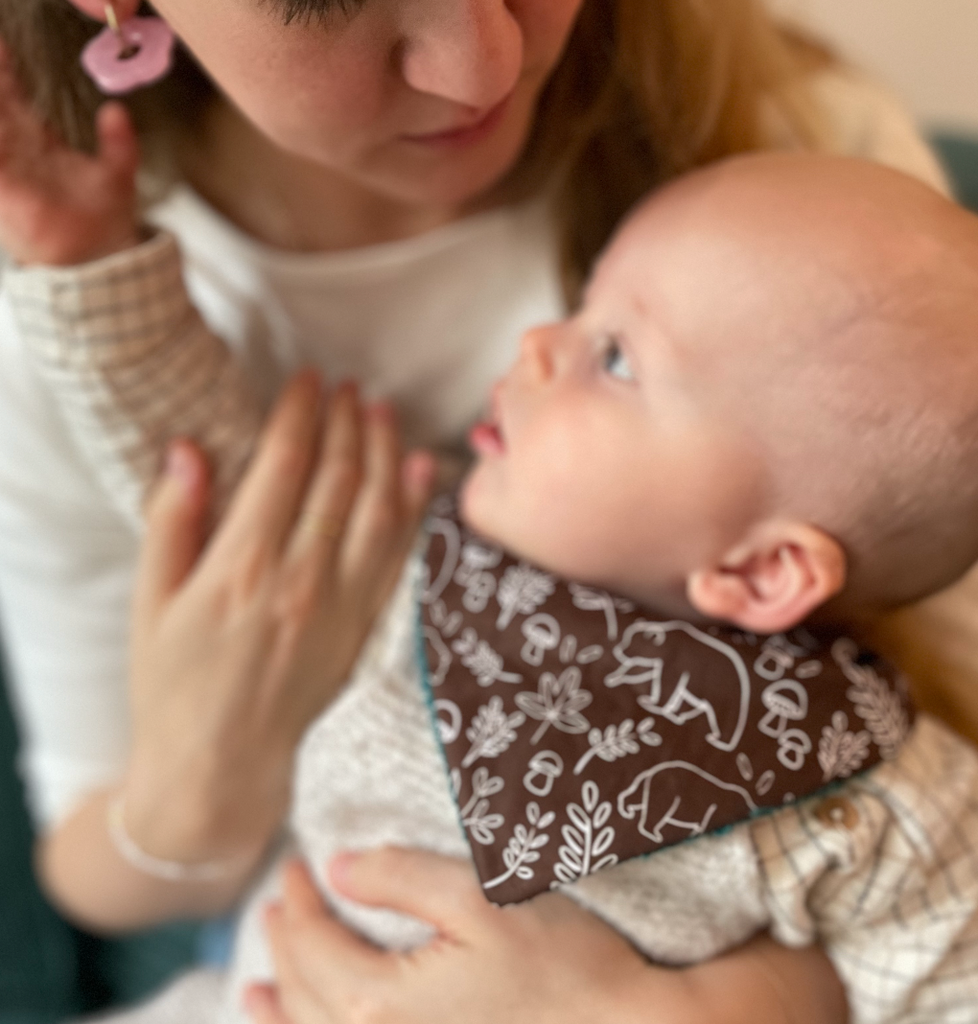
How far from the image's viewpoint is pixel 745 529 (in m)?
0.73

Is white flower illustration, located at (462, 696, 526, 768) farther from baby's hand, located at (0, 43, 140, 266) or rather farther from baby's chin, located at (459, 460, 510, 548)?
baby's hand, located at (0, 43, 140, 266)

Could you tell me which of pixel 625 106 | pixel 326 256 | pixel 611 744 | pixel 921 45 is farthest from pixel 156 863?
pixel 921 45

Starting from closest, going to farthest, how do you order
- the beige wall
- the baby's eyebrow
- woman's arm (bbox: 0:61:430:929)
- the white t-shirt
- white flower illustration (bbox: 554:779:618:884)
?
the baby's eyebrow, white flower illustration (bbox: 554:779:618:884), woman's arm (bbox: 0:61:430:929), the white t-shirt, the beige wall

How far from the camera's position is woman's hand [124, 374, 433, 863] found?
85cm

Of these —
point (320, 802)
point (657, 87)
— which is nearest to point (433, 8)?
point (657, 87)

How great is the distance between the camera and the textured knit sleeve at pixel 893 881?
70 centimetres

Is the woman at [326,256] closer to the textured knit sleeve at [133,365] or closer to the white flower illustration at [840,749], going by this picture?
the textured knit sleeve at [133,365]

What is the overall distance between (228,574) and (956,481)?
58 centimetres

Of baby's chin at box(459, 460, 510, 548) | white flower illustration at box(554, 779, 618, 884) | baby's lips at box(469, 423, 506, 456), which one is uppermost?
baby's lips at box(469, 423, 506, 456)

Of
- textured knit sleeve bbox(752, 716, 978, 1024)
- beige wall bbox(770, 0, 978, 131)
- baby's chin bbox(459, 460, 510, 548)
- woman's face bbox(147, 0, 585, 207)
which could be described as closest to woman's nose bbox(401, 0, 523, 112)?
woman's face bbox(147, 0, 585, 207)

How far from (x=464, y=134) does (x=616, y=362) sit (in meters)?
0.20

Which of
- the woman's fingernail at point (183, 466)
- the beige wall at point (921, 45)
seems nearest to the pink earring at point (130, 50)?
the woman's fingernail at point (183, 466)

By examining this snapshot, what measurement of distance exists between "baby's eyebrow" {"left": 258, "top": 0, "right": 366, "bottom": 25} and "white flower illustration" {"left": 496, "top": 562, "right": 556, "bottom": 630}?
1.42 feet

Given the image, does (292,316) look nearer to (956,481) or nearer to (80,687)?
→ (80,687)
